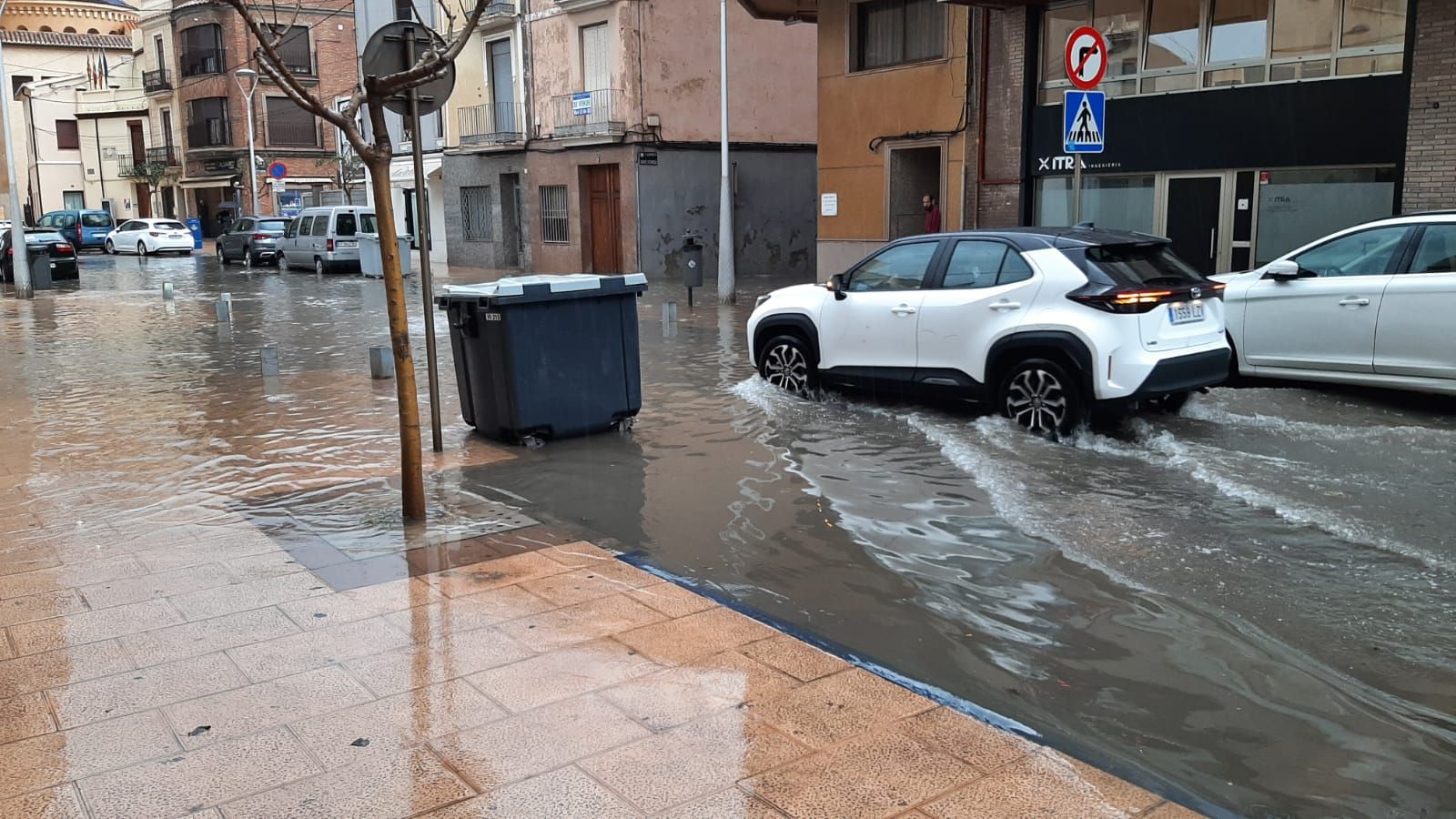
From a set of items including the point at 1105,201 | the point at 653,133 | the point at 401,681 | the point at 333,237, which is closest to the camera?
the point at 401,681

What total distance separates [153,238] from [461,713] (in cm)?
4498

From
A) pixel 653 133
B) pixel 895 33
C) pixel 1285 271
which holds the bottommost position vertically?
pixel 1285 271

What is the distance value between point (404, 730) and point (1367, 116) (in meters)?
13.5

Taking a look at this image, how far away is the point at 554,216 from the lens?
30984 mm

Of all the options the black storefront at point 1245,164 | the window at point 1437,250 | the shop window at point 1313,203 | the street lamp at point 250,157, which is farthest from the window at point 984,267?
the street lamp at point 250,157

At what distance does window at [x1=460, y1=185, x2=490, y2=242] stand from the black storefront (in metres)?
20.6

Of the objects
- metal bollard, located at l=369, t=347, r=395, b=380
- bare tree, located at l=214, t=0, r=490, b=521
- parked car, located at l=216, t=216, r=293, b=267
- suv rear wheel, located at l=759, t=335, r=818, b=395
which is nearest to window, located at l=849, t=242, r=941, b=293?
suv rear wheel, located at l=759, t=335, r=818, b=395

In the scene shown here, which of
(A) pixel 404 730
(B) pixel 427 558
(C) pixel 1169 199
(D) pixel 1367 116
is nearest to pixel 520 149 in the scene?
(C) pixel 1169 199

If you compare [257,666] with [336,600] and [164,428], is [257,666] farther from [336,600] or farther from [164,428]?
[164,428]

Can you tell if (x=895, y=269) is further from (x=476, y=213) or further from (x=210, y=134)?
(x=210, y=134)

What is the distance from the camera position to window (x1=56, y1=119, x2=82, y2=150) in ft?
210

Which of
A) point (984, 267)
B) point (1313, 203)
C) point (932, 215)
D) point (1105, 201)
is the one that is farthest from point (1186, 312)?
point (932, 215)

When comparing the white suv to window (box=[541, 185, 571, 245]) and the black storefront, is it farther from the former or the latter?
window (box=[541, 185, 571, 245])

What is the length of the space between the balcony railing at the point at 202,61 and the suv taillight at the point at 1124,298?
54.3 m
